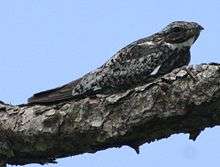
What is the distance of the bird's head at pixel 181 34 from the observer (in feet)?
15.2

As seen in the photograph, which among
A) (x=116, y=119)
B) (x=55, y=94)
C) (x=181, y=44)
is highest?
(x=181, y=44)

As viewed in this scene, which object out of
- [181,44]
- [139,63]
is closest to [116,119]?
[139,63]

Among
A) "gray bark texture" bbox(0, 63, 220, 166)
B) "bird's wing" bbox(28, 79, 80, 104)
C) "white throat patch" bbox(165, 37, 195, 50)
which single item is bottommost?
"gray bark texture" bbox(0, 63, 220, 166)

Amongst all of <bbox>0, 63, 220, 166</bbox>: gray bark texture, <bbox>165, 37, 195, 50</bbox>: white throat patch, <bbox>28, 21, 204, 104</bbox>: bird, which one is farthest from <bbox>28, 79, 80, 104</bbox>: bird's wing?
<bbox>165, 37, 195, 50</bbox>: white throat patch

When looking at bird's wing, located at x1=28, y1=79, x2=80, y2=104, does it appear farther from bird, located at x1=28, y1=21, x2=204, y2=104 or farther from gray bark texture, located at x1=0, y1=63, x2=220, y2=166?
gray bark texture, located at x1=0, y1=63, x2=220, y2=166

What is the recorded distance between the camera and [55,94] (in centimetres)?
453

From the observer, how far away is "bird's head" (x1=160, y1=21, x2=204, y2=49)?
464 cm

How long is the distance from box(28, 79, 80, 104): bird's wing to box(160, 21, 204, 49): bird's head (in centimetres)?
80

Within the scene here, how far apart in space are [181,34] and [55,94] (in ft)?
3.54

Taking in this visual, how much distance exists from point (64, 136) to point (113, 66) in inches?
42.5

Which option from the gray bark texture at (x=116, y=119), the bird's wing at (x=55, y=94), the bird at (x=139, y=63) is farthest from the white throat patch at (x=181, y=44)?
the gray bark texture at (x=116, y=119)

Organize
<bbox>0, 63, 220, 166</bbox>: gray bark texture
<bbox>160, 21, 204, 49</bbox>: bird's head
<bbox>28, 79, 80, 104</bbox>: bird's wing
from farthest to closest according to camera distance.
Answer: <bbox>160, 21, 204, 49</bbox>: bird's head < <bbox>28, 79, 80, 104</bbox>: bird's wing < <bbox>0, 63, 220, 166</bbox>: gray bark texture

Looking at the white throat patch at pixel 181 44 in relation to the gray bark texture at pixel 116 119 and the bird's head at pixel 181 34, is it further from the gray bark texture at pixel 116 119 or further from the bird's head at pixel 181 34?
the gray bark texture at pixel 116 119

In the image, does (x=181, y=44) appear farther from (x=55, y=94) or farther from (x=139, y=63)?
(x=55, y=94)
